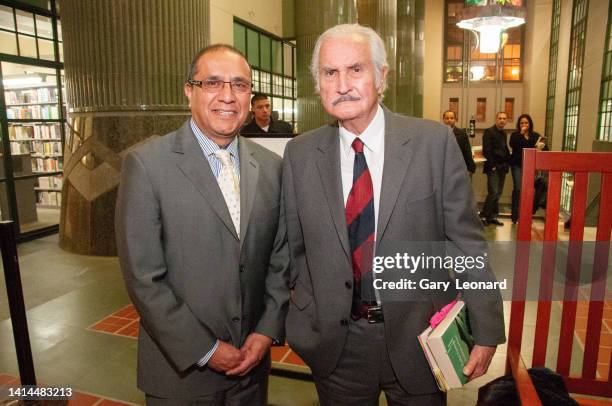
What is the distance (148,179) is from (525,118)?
7350 millimetres

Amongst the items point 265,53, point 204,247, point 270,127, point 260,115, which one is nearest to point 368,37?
point 204,247

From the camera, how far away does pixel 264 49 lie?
10.2 m

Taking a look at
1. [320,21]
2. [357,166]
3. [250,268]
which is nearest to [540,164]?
[357,166]

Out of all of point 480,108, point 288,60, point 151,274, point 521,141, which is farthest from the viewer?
point 480,108

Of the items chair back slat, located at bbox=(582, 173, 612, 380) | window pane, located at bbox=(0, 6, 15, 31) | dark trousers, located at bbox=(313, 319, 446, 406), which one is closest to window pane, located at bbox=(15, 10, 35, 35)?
window pane, located at bbox=(0, 6, 15, 31)

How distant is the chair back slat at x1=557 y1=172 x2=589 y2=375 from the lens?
1613 millimetres

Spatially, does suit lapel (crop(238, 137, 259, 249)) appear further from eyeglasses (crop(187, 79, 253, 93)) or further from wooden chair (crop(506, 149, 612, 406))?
wooden chair (crop(506, 149, 612, 406))

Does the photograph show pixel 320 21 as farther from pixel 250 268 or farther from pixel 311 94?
pixel 250 268

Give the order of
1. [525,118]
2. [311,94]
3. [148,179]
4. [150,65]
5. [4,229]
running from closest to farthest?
[148,179]
[4,229]
[150,65]
[311,94]
[525,118]

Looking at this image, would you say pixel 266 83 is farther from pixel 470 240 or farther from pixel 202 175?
pixel 470 240

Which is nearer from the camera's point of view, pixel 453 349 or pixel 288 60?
pixel 453 349

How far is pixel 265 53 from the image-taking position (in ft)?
33.8

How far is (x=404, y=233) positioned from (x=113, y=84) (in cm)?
464

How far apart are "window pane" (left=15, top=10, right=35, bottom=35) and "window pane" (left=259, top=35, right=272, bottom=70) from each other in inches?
186
